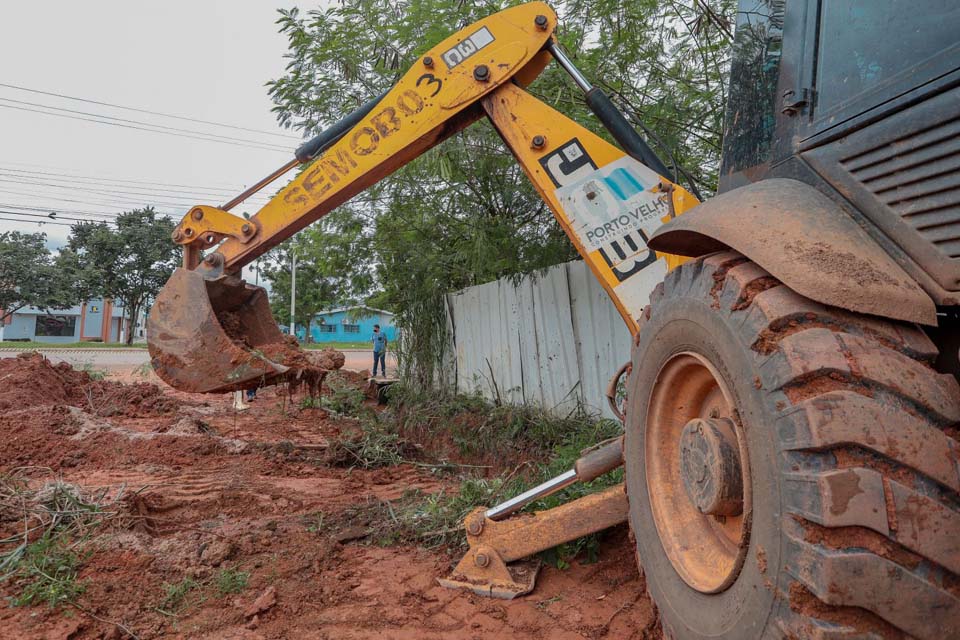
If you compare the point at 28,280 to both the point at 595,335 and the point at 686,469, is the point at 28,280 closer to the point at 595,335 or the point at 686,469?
the point at 595,335

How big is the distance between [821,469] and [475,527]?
7.06 ft

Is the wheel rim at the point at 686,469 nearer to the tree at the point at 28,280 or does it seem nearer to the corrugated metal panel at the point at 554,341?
the corrugated metal panel at the point at 554,341

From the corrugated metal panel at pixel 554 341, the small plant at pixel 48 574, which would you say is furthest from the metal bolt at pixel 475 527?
the corrugated metal panel at pixel 554 341

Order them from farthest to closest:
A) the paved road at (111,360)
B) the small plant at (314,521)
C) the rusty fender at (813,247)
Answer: the paved road at (111,360), the small plant at (314,521), the rusty fender at (813,247)

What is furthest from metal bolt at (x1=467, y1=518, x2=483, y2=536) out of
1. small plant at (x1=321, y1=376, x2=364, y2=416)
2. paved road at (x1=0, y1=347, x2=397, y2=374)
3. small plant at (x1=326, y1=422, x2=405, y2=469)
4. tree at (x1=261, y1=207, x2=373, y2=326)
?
paved road at (x1=0, y1=347, x2=397, y2=374)

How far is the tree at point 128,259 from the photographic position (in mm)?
35656

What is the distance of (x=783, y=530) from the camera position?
4.70 feet

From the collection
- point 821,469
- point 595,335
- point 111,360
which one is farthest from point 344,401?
point 111,360

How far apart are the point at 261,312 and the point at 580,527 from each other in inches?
112

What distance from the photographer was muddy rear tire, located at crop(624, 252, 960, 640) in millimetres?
1300

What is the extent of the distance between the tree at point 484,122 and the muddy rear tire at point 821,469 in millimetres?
2784

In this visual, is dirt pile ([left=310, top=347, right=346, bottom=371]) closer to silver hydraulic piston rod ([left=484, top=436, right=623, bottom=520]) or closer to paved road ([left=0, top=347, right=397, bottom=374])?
silver hydraulic piston rod ([left=484, top=436, right=623, bottom=520])

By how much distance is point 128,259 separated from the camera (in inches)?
1430

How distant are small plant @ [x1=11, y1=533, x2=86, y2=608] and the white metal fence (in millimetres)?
4265
